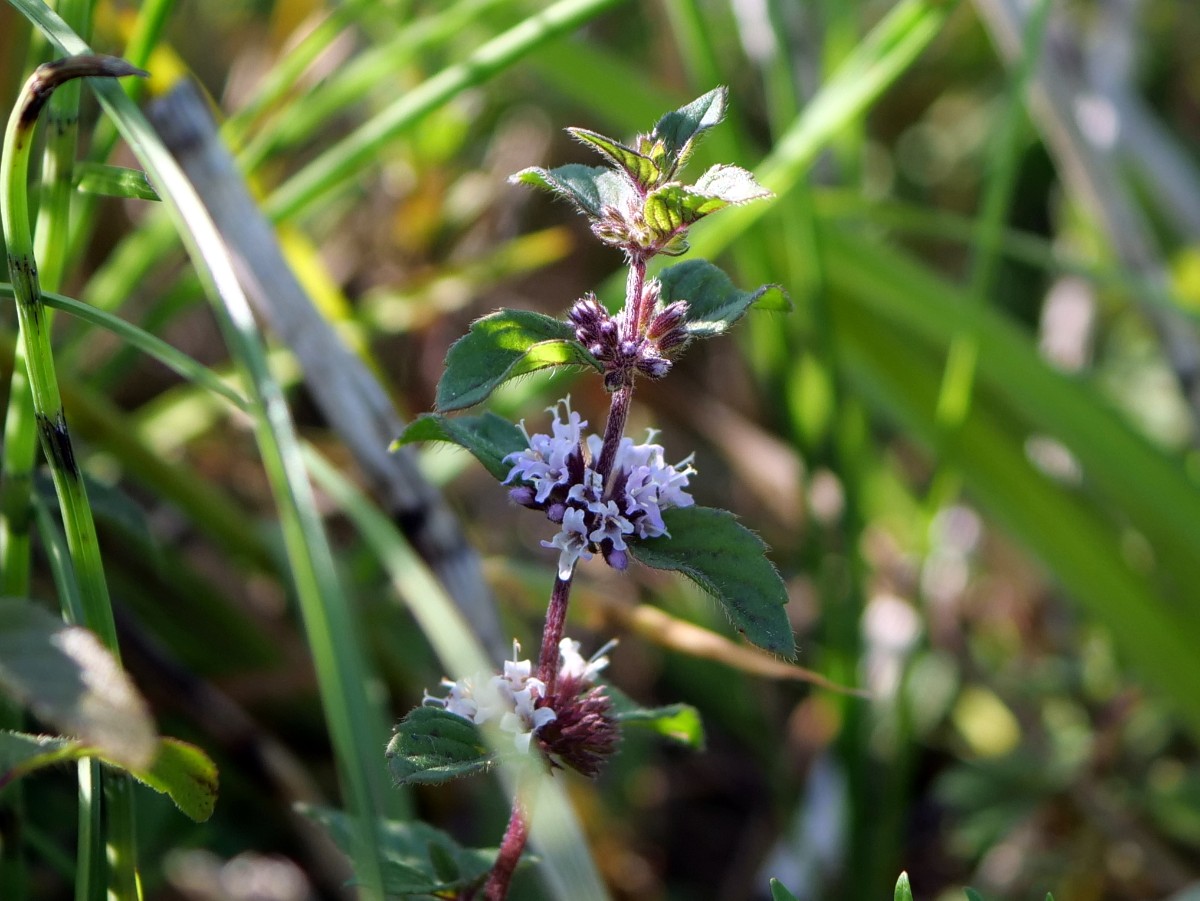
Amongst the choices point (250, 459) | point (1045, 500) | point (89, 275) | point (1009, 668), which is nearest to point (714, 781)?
point (1009, 668)

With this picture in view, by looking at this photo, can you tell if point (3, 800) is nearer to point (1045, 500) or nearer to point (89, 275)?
point (1045, 500)

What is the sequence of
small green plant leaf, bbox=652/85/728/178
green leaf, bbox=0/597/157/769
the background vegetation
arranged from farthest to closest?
the background vegetation → small green plant leaf, bbox=652/85/728/178 → green leaf, bbox=0/597/157/769

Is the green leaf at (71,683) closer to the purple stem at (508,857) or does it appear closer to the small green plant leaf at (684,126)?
the purple stem at (508,857)

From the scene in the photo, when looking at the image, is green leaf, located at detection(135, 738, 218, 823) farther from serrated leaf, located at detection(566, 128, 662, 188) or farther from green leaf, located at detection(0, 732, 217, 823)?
serrated leaf, located at detection(566, 128, 662, 188)

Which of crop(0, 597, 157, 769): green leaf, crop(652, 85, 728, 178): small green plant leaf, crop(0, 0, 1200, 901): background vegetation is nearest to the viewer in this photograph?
crop(0, 597, 157, 769): green leaf

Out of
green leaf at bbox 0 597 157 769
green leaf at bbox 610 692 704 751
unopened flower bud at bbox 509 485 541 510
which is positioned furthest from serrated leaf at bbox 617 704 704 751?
green leaf at bbox 0 597 157 769
